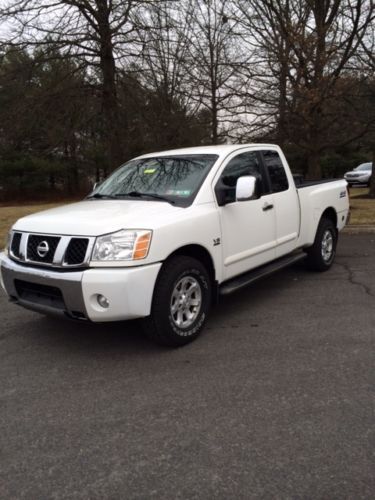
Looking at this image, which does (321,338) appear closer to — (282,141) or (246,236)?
(246,236)

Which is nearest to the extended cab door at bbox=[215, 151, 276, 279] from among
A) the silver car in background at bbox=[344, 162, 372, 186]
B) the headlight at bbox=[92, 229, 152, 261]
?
the headlight at bbox=[92, 229, 152, 261]

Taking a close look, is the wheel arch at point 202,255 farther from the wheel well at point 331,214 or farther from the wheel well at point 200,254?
the wheel well at point 331,214

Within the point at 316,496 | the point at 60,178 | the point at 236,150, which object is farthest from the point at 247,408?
the point at 60,178

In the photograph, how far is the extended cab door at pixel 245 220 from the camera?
4574 mm

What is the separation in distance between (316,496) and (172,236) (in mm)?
2244

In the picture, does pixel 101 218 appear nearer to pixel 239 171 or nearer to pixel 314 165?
pixel 239 171

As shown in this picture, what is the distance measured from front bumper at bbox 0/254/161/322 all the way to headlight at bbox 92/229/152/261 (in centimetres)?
10

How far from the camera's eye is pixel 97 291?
3549mm

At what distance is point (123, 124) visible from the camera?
433 inches

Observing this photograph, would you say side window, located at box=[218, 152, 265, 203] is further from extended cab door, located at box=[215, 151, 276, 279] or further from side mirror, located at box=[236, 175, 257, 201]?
side mirror, located at box=[236, 175, 257, 201]

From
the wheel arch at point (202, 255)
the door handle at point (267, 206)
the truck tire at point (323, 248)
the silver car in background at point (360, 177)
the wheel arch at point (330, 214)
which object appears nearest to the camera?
the wheel arch at point (202, 255)

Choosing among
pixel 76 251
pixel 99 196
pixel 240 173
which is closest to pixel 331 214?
pixel 240 173

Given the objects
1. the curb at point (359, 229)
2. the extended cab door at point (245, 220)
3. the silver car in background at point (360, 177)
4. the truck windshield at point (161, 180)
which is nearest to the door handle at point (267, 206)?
the extended cab door at point (245, 220)

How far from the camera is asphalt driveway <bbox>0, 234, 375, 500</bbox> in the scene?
240 centimetres
